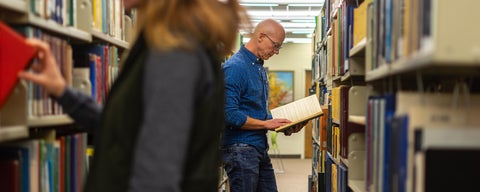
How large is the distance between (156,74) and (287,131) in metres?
2.28

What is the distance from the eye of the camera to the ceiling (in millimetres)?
6922

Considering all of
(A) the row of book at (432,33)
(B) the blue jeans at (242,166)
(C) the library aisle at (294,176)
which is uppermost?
(A) the row of book at (432,33)

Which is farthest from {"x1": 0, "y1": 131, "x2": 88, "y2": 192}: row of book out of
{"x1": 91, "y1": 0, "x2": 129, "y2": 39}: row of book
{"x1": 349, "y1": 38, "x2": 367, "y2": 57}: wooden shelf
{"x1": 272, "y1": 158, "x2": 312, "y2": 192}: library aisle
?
{"x1": 272, "y1": 158, "x2": 312, "y2": 192}: library aisle

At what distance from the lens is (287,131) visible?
129 inches

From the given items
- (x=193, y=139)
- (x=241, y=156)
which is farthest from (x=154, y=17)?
(x=241, y=156)

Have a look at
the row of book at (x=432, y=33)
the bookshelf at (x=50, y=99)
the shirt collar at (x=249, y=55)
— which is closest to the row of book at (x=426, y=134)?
the row of book at (x=432, y=33)

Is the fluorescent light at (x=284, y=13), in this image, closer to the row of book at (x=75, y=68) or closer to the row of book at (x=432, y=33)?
the row of book at (x=75, y=68)

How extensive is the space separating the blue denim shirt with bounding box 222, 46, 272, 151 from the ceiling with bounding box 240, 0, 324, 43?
9.53 ft

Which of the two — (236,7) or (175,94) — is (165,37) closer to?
(175,94)

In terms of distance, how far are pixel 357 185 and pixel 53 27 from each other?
1439 mm

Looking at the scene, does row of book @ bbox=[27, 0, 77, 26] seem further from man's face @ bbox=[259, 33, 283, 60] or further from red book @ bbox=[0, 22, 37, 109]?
man's face @ bbox=[259, 33, 283, 60]

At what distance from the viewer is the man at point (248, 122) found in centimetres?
290

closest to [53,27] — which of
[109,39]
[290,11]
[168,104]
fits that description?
[109,39]

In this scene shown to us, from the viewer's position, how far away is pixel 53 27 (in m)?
1.62
